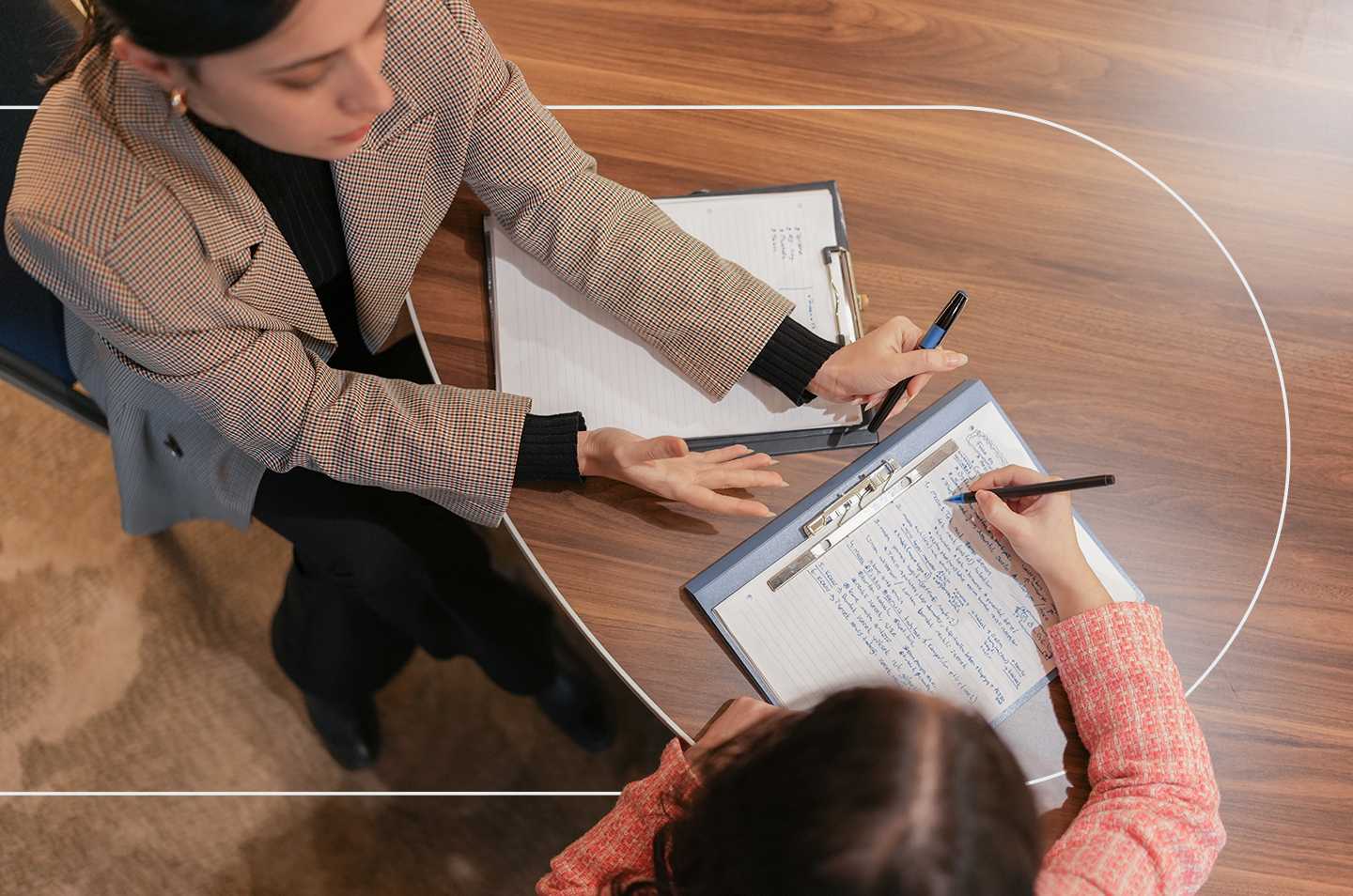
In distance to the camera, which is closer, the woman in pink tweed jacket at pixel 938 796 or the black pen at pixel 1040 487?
the woman in pink tweed jacket at pixel 938 796

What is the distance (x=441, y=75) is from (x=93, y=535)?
1.22 meters

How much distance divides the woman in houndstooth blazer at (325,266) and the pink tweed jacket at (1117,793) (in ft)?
0.95

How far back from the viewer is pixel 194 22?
2.15 feet

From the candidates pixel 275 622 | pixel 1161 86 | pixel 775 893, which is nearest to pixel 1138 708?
pixel 775 893

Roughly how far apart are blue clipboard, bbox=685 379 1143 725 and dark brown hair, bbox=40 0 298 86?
1.91 feet

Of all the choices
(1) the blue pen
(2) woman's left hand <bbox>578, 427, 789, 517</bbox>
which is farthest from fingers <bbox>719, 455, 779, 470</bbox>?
(1) the blue pen

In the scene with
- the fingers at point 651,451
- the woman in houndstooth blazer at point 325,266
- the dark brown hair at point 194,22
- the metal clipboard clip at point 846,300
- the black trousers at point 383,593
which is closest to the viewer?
the dark brown hair at point 194,22

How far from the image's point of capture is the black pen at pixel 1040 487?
2.85ft

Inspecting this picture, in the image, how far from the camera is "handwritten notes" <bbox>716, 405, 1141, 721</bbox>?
36.4 inches

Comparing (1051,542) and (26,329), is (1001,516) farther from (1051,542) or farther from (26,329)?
(26,329)
